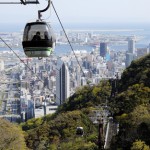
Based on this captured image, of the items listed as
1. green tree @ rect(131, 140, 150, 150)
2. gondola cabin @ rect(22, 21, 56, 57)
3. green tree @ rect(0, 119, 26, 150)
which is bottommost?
green tree @ rect(0, 119, 26, 150)

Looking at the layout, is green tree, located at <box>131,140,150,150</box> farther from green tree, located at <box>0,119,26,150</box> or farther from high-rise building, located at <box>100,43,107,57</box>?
high-rise building, located at <box>100,43,107,57</box>

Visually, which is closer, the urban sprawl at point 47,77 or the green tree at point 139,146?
the green tree at point 139,146

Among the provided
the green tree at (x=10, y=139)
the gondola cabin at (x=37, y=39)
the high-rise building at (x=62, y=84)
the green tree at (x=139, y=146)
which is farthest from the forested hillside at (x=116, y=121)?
the high-rise building at (x=62, y=84)

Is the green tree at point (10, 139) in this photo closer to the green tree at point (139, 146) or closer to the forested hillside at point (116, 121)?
the forested hillside at point (116, 121)

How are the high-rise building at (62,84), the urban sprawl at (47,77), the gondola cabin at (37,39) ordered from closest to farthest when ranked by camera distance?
the gondola cabin at (37,39) < the urban sprawl at (47,77) < the high-rise building at (62,84)

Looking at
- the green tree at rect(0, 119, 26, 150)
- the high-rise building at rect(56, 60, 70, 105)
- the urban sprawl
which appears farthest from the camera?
the high-rise building at rect(56, 60, 70, 105)

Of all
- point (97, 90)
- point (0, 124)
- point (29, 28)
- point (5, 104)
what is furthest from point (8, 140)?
point (5, 104)

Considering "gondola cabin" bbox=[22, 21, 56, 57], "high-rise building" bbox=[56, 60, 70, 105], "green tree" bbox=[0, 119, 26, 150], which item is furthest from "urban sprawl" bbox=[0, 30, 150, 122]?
"gondola cabin" bbox=[22, 21, 56, 57]

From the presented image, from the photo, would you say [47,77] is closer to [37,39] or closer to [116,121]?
[116,121]
